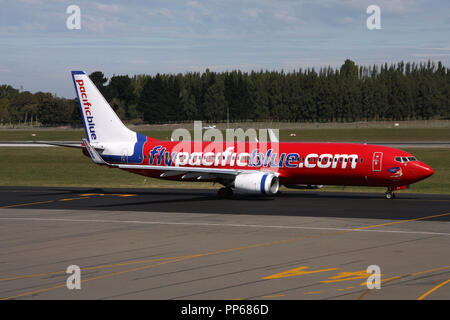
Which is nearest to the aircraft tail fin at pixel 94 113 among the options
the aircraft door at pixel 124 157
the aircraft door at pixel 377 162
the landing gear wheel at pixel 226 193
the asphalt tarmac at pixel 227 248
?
the aircraft door at pixel 124 157

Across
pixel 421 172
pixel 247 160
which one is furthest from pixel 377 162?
pixel 247 160

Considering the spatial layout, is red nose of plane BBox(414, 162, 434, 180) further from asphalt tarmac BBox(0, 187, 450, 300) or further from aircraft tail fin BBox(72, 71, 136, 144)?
aircraft tail fin BBox(72, 71, 136, 144)

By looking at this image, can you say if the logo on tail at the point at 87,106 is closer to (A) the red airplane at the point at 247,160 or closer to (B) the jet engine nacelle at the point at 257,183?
(A) the red airplane at the point at 247,160

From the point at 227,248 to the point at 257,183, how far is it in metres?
16.9

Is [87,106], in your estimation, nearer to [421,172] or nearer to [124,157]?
[124,157]

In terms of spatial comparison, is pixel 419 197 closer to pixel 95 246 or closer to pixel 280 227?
pixel 280 227

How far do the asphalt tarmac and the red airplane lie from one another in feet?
5.57

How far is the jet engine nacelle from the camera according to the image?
44.4 meters

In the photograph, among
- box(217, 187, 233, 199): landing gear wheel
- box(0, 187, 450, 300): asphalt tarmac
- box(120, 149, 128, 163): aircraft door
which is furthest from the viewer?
box(120, 149, 128, 163): aircraft door

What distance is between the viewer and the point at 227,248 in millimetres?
27875

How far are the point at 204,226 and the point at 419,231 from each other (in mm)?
11143

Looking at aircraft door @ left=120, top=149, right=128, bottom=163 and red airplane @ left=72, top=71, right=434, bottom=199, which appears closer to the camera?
red airplane @ left=72, top=71, right=434, bottom=199

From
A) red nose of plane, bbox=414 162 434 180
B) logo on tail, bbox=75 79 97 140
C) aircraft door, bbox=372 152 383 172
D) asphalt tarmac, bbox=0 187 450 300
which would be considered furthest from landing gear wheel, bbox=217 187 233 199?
red nose of plane, bbox=414 162 434 180
